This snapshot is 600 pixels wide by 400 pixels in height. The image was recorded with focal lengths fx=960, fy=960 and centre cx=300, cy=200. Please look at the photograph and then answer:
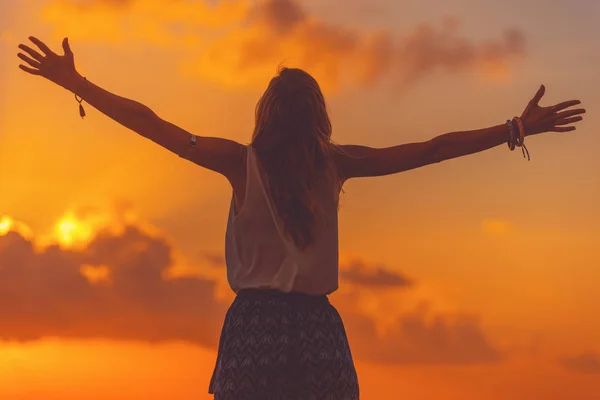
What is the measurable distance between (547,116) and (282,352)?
3301 millimetres

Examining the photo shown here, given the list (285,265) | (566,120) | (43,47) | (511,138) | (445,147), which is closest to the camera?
(285,265)

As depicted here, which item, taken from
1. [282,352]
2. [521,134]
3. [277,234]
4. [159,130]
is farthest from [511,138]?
[159,130]

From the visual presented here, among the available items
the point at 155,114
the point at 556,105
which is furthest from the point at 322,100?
the point at 556,105

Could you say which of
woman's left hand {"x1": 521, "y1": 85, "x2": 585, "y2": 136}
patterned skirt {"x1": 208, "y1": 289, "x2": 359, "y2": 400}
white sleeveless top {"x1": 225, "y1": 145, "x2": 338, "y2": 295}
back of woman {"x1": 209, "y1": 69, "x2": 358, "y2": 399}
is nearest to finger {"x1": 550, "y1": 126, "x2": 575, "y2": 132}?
woman's left hand {"x1": 521, "y1": 85, "x2": 585, "y2": 136}

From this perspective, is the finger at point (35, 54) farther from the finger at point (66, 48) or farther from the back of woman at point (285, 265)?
the back of woman at point (285, 265)

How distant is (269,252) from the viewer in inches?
278

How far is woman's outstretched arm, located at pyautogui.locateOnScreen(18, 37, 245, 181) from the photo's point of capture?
7.23m

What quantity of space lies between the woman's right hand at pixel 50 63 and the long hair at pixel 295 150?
1.53m

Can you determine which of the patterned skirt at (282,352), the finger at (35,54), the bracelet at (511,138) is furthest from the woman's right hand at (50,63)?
the bracelet at (511,138)

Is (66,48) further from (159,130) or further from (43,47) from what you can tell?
(159,130)

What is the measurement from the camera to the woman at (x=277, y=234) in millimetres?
7074

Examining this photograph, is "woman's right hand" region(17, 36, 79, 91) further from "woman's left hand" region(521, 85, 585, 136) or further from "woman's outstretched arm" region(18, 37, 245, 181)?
"woman's left hand" region(521, 85, 585, 136)

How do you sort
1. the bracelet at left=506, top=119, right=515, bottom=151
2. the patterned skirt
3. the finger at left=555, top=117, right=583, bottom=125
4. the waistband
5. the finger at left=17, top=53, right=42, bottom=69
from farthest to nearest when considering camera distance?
the finger at left=555, top=117, right=583, bottom=125
the bracelet at left=506, top=119, right=515, bottom=151
the finger at left=17, top=53, right=42, bottom=69
the waistband
the patterned skirt

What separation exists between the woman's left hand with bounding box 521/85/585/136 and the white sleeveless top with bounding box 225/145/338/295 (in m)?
2.33
